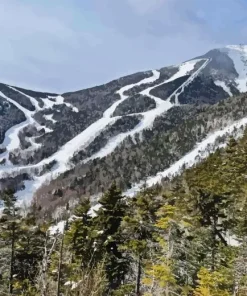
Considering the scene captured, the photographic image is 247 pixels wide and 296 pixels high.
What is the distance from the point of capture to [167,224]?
25141 mm

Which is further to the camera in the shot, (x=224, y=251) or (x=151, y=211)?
(x=151, y=211)

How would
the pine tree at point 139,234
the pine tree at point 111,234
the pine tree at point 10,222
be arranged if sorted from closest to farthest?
the pine tree at point 139,234 → the pine tree at point 111,234 → the pine tree at point 10,222

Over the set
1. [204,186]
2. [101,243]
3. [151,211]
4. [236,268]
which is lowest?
[236,268]

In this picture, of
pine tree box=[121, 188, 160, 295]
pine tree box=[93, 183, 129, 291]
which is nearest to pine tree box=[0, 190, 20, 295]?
pine tree box=[93, 183, 129, 291]

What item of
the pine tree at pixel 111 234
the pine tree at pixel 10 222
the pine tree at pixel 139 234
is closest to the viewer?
the pine tree at pixel 139 234

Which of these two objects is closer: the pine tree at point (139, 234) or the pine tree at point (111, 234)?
the pine tree at point (139, 234)

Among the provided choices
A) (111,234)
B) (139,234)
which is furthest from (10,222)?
(139,234)

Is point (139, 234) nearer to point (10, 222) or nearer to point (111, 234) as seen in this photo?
point (111, 234)

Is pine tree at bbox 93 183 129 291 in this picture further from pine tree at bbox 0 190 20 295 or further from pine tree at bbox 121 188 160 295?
pine tree at bbox 0 190 20 295

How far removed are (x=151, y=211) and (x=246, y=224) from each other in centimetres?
785

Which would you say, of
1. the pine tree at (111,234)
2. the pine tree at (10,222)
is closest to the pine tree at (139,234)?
the pine tree at (111,234)

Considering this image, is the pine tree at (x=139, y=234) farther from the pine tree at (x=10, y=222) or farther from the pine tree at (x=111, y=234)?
the pine tree at (x=10, y=222)

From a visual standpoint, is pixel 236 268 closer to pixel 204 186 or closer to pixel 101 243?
pixel 101 243

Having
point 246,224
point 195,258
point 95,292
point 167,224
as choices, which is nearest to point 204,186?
point 246,224
